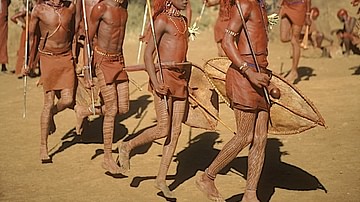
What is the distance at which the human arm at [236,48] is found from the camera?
18.9ft

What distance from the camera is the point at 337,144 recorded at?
27.7 ft

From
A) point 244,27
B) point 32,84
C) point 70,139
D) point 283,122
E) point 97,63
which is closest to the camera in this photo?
point 244,27

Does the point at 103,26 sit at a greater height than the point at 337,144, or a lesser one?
greater

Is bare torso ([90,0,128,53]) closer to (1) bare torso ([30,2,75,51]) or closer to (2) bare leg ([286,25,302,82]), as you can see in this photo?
(1) bare torso ([30,2,75,51])

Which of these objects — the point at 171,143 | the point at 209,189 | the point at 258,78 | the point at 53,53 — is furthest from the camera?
the point at 53,53

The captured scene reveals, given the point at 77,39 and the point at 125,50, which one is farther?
the point at 125,50

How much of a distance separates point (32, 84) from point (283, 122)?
306 inches

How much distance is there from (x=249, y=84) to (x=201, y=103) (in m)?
1.58

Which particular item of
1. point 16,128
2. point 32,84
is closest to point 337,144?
point 16,128

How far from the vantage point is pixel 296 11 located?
38.7 feet

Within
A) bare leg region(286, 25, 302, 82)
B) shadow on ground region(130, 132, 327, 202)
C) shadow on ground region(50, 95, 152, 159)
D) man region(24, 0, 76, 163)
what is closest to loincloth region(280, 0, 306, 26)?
bare leg region(286, 25, 302, 82)

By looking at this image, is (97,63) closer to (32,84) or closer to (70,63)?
(70,63)

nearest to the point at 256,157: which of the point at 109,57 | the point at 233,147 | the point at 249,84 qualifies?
the point at 233,147

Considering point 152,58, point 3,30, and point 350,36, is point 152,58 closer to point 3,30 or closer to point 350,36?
point 3,30
